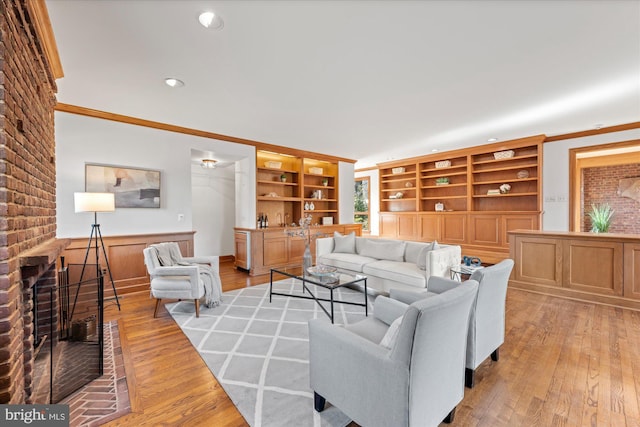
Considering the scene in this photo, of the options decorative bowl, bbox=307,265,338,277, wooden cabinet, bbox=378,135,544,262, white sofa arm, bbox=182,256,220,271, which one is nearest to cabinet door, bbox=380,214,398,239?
wooden cabinet, bbox=378,135,544,262

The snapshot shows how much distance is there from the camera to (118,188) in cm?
399

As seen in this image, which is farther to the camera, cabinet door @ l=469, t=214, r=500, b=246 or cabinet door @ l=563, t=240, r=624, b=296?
cabinet door @ l=469, t=214, r=500, b=246

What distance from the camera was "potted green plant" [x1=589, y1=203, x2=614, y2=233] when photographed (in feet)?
19.5

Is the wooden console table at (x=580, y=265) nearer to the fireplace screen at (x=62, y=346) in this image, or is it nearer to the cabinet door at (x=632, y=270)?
the cabinet door at (x=632, y=270)

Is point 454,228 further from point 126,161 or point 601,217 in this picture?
point 126,161

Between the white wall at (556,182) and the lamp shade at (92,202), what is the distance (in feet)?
23.7

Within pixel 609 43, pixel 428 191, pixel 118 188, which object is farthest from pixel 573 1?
pixel 428 191

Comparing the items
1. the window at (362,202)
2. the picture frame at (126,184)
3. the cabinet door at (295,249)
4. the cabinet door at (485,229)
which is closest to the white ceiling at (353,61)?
the picture frame at (126,184)

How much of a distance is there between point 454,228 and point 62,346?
7100mm

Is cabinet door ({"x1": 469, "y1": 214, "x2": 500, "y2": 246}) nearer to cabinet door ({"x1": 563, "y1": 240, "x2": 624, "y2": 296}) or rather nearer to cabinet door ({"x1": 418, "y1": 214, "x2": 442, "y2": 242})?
cabinet door ({"x1": 418, "y1": 214, "x2": 442, "y2": 242})

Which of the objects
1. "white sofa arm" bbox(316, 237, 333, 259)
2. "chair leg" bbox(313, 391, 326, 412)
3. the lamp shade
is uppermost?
the lamp shade

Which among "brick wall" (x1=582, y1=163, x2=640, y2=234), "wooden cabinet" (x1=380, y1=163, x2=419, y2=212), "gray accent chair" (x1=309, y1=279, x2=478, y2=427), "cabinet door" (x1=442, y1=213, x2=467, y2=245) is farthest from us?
"wooden cabinet" (x1=380, y1=163, x2=419, y2=212)

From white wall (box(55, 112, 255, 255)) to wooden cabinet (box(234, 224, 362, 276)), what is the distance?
1.21 metres

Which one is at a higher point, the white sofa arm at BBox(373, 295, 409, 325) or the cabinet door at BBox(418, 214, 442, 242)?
the cabinet door at BBox(418, 214, 442, 242)
